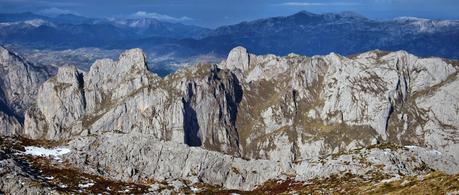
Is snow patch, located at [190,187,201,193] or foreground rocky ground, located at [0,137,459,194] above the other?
foreground rocky ground, located at [0,137,459,194]

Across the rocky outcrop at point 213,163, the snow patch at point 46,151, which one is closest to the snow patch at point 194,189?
the rocky outcrop at point 213,163

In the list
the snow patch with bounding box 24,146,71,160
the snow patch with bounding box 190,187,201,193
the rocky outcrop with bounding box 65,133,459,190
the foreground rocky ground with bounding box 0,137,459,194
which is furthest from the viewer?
the snow patch with bounding box 24,146,71,160

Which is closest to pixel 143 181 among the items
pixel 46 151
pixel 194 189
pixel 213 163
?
pixel 194 189

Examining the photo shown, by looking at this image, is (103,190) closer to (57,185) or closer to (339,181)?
(57,185)

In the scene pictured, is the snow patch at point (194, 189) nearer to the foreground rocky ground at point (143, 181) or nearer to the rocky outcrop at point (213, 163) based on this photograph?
the foreground rocky ground at point (143, 181)

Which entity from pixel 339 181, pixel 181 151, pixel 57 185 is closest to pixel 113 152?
pixel 181 151

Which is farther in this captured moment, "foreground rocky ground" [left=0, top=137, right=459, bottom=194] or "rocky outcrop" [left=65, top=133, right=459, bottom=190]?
"rocky outcrop" [left=65, top=133, right=459, bottom=190]

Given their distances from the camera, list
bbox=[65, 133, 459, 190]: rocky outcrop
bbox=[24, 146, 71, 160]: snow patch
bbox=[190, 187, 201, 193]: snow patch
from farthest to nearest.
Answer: bbox=[24, 146, 71, 160]: snow patch → bbox=[65, 133, 459, 190]: rocky outcrop → bbox=[190, 187, 201, 193]: snow patch

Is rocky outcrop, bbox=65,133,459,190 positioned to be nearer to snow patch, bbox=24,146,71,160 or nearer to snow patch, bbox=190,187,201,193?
snow patch, bbox=24,146,71,160

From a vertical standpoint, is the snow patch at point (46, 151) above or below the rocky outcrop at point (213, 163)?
above

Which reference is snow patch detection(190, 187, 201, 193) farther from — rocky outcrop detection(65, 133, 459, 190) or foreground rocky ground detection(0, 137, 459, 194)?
rocky outcrop detection(65, 133, 459, 190)

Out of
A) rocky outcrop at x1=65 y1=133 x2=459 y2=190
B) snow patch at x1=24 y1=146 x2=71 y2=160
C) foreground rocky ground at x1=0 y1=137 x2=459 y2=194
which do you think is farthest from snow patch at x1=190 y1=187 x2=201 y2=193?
snow patch at x1=24 y1=146 x2=71 y2=160
